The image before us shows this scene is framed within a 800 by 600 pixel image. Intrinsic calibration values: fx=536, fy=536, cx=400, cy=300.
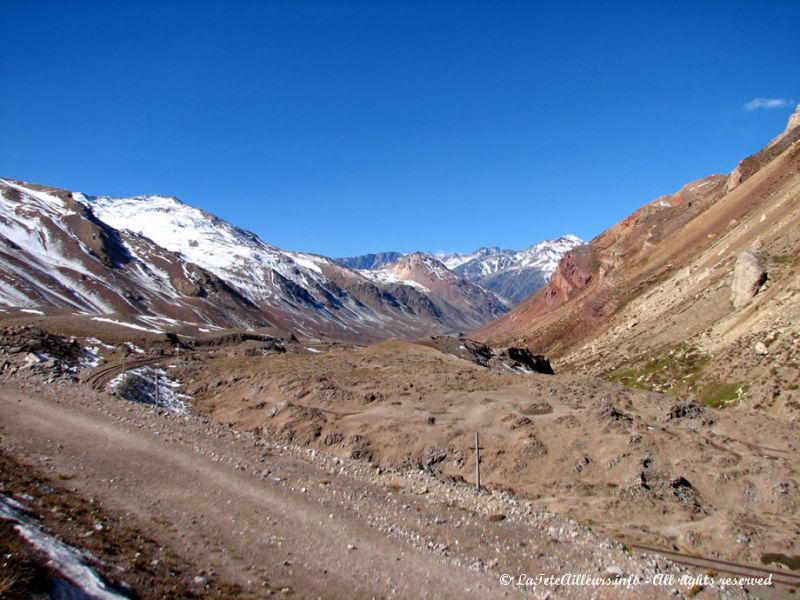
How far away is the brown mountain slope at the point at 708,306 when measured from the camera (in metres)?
50.7

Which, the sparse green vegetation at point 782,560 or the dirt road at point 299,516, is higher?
the sparse green vegetation at point 782,560

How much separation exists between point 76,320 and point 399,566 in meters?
125

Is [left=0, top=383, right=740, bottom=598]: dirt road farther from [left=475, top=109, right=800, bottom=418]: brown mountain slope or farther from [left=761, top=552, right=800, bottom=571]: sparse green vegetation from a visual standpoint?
[left=475, top=109, right=800, bottom=418]: brown mountain slope

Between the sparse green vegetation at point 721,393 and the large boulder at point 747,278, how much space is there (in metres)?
16.6

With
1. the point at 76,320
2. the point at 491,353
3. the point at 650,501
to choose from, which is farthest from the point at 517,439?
the point at 76,320

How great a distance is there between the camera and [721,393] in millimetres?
50531

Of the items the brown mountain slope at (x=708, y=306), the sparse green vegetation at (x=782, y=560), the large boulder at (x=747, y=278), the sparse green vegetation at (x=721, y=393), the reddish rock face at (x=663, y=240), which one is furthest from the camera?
the reddish rock face at (x=663, y=240)

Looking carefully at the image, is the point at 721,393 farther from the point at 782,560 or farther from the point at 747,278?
the point at 782,560

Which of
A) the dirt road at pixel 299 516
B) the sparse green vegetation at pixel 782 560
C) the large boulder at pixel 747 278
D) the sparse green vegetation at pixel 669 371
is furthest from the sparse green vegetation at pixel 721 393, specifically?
the dirt road at pixel 299 516

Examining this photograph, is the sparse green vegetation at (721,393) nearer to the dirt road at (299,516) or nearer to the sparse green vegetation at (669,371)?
the sparse green vegetation at (669,371)

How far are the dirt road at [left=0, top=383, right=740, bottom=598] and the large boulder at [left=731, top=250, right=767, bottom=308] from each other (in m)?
52.6

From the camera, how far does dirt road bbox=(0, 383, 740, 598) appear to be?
57.6ft

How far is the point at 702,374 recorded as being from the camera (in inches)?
2195

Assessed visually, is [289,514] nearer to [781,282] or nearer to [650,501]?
[650,501]
